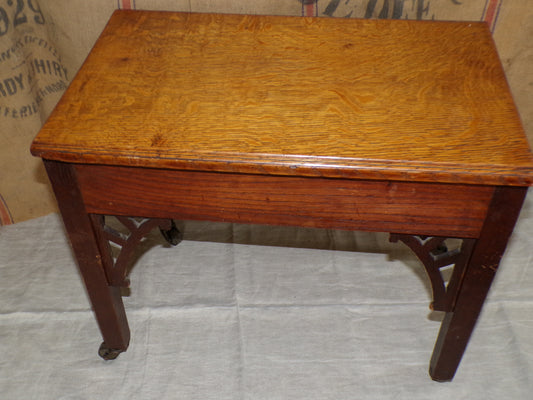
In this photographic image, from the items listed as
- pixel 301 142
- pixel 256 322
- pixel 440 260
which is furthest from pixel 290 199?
pixel 256 322

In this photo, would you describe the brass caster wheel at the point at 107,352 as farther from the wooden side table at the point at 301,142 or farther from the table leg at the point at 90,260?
the wooden side table at the point at 301,142

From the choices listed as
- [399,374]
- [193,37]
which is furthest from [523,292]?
[193,37]

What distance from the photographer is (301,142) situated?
2.95 feet

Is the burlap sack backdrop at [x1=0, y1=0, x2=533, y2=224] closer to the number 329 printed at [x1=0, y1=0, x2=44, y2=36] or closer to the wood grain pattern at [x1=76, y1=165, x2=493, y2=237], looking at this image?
the number 329 printed at [x1=0, y1=0, x2=44, y2=36]

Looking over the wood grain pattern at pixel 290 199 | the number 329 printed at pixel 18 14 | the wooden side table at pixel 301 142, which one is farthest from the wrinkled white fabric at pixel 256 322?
the number 329 printed at pixel 18 14

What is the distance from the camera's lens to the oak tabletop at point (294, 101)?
875mm

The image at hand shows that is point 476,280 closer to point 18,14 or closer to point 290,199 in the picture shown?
point 290,199

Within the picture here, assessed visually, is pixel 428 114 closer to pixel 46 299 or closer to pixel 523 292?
pixel 523 292

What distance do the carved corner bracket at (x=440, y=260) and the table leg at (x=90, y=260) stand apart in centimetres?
57

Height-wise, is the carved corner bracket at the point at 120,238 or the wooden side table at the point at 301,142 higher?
the wooden side table at the point at 301,142

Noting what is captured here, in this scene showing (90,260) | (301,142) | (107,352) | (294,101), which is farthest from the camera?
(107,352)

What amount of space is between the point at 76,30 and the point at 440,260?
1.04 meters

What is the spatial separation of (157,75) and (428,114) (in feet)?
1.67

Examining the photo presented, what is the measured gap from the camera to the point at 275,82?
1.05 m
